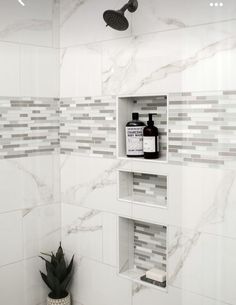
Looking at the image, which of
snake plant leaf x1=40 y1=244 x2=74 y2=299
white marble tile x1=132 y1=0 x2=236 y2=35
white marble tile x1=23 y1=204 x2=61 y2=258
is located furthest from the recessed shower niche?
snake plant leaf x1=40 y1=244 x2=74 y2=299

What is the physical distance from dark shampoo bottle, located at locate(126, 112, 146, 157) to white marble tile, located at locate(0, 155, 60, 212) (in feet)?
1.73

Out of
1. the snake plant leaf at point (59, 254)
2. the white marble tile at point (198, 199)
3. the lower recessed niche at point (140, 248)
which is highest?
the white marble tile at point (198, 199)

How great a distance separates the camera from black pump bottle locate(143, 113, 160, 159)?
6.25 ft

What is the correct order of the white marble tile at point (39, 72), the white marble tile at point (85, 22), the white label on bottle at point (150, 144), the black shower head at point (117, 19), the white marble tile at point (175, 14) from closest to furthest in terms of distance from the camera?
the white marble tile at point (175, 14)
the black shower head at point (117, 19)
the white label on bottle at point (150, 144)
the white marble tile at point (85, 22)
the white marble tile at point (39, 72)

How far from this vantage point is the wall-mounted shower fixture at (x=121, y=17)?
69.1 inches

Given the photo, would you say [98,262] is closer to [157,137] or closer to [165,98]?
[157,137]

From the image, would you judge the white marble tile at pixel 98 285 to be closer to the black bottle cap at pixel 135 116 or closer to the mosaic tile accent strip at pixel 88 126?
the mosaic tile accent strip at pixel 88 126

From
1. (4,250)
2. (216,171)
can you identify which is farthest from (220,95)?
(4,250)

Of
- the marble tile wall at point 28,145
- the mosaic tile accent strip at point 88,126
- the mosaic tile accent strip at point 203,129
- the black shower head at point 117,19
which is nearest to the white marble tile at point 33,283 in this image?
the marble tile wall at point 28,145

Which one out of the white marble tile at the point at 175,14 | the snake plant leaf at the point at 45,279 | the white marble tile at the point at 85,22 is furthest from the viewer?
the snake plant leaf at the point at 45,279

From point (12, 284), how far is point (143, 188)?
0.84 m

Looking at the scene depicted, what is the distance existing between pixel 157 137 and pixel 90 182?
481 mm

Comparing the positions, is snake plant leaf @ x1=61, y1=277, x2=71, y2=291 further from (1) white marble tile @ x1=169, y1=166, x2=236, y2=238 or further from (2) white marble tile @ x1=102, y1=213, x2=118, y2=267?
(1) white marble tile @ x1=169, y1=166, x2=236, y2=238

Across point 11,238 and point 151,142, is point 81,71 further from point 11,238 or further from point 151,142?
point 11,238
